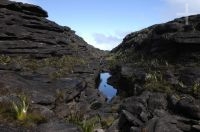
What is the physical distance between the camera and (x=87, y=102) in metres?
36.7

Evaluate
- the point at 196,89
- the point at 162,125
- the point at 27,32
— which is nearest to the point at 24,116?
the point at 162,125

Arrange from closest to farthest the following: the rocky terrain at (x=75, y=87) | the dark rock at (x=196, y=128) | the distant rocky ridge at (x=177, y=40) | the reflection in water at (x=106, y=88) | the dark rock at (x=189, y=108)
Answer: the rocky terrain at (x=75, y=87), the dark rock at (x=196, y=128), the dark rock at (x=189, y=108), the distant rocky ridge at (x=177, y=40), the reflection in water at (x=106, y=88)

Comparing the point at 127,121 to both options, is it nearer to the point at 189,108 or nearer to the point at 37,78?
the point at 189,108

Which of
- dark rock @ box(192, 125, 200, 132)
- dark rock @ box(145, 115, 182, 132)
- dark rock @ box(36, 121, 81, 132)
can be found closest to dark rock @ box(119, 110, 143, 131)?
dark rock @ box(145, 115, 182, 132)

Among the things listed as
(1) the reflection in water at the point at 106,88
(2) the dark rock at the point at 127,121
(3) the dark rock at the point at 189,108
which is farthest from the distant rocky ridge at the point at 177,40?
(2) the dark rock at the point at 127,121

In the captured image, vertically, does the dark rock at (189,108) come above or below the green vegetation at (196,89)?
below

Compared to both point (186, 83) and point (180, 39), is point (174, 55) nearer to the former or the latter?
point (180, 39)

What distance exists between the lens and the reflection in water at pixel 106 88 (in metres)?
57.3

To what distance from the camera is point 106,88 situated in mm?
64250

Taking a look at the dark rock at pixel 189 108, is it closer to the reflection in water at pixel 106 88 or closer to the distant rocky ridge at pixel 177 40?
the distant rocky ridge at pixel 177 40

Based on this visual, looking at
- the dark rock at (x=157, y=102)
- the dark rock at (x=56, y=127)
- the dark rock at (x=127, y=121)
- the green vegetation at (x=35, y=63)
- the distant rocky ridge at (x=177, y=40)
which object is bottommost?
the dark rock at (x=127, y=121)

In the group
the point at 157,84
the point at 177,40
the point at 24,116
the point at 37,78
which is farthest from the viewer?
the point at 177,40

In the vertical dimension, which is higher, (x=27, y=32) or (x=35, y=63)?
(x=27, y=32)

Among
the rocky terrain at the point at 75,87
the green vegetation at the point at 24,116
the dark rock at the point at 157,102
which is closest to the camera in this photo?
the green vegetation at the point at 24,116
